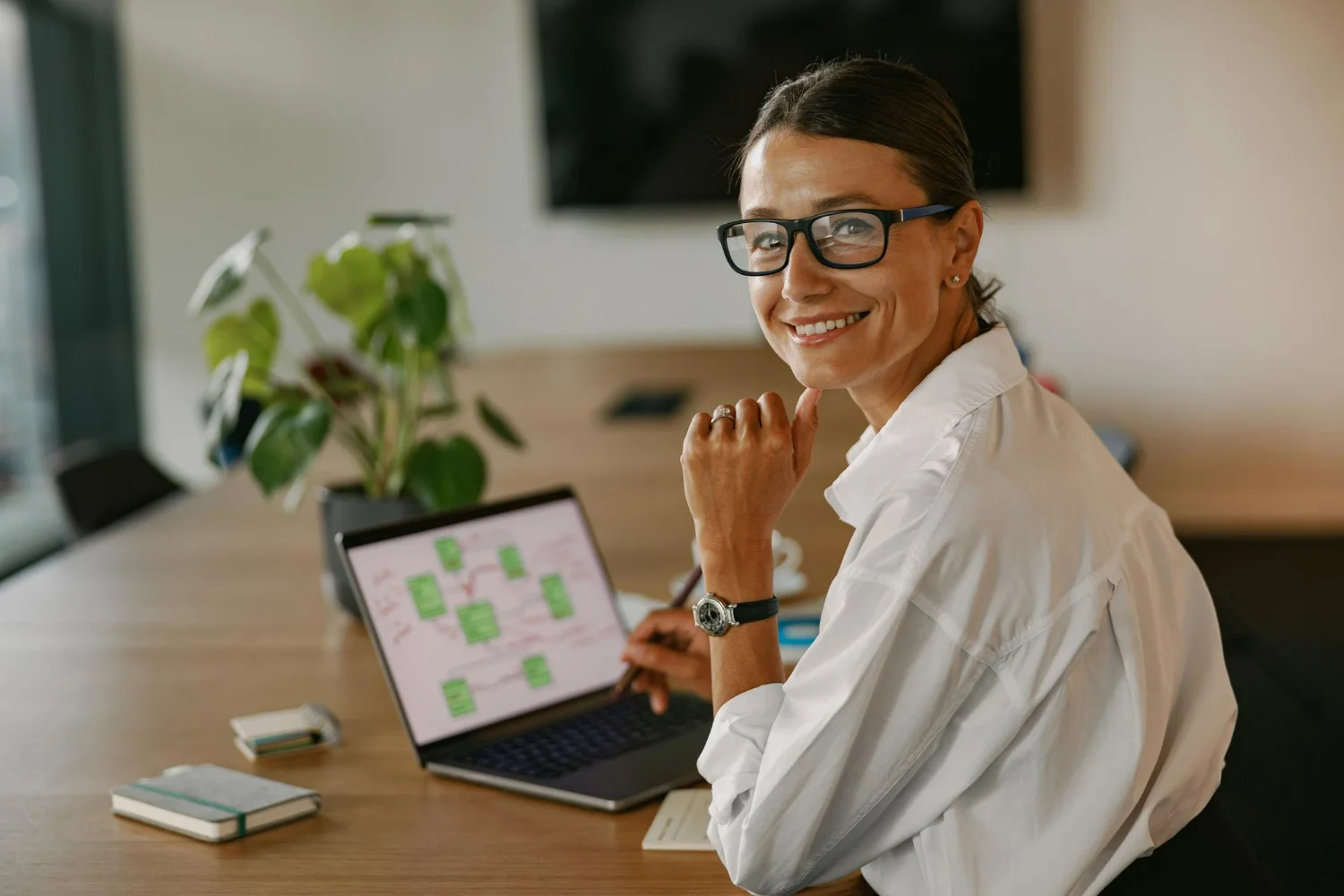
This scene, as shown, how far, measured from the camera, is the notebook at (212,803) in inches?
50.8

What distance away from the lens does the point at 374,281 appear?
72.1 inches

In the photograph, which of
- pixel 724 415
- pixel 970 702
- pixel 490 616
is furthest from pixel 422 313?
pixel 970 702

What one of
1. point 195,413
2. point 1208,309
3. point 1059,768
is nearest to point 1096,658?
point 1059,768

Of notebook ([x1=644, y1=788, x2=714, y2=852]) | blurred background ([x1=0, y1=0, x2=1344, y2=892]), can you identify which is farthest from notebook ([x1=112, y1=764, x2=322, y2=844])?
blurred background ([x1=0, y1=0, x2=1344, y2=892])

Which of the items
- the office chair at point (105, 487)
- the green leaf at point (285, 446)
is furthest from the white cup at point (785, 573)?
the office chair at point (105, 487)

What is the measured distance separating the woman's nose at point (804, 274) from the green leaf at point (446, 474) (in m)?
0.76

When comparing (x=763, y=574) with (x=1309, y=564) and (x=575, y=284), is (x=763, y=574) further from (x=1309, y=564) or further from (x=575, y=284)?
(x=575, y=284)

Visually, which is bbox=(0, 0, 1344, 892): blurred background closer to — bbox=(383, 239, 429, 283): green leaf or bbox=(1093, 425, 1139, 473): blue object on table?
bbox=(1093, 425, 1139, 473): blue object on table

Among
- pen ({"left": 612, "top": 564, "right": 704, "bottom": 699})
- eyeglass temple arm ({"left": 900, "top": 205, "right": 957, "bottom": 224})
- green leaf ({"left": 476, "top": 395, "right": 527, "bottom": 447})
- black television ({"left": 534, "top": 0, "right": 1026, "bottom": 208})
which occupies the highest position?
black television ({"left": 534, "top": 0, "right": 1026, "bottom": 208})

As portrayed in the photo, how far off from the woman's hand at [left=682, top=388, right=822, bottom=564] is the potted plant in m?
0.65

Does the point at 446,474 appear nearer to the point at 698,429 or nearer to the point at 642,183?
the point at 698,429

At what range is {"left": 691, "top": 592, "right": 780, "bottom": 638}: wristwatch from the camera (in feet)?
3.92

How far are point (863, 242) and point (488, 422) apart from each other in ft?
3.02

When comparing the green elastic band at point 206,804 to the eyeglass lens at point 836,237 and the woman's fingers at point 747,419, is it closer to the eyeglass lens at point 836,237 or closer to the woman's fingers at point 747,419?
the woman's fingers at point 747,419
